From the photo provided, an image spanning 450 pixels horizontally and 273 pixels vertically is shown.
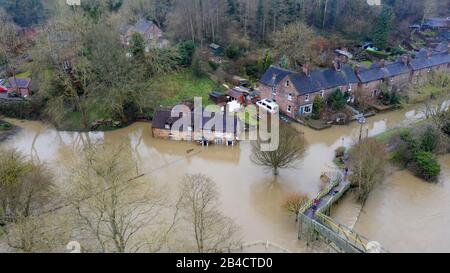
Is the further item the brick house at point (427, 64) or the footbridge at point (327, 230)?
the brick house at point (427, 64)

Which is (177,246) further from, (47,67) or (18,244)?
(47,67)

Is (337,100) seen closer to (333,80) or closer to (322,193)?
(333,80)

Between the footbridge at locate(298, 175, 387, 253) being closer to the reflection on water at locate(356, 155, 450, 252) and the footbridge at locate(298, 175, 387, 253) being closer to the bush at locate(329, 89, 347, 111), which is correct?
the reflection on water at locate(356, 155, 450, 252)

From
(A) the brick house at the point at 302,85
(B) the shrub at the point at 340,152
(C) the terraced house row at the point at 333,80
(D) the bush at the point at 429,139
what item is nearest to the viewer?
(D) the bush at the point at 429,139

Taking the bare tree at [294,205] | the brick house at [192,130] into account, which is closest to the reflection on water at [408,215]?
the bare tree at [294,205]

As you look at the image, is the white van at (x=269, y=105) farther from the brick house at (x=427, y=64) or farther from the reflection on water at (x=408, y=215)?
the brick house at (x=427, y=64)
